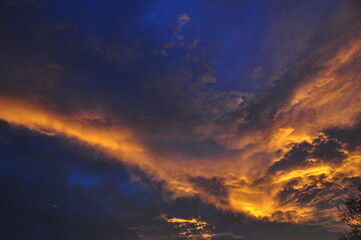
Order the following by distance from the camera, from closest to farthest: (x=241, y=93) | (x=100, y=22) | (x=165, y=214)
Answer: (x=100, y=22) → (x=241, y=93) → (x=165, y=214)

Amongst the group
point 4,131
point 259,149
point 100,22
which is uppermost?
point 4,131

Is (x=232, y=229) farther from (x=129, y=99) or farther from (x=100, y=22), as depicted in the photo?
(x=100, y=22)

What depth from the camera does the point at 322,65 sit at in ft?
47.1

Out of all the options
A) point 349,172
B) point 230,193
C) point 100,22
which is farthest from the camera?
point 230,193

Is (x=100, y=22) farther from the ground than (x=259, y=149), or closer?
farther from the ground

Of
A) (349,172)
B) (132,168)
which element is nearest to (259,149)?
(349,172)

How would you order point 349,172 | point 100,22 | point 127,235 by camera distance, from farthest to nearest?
1. point 127,235
2. point 349,172
3. point 100,22

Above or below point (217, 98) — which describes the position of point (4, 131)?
above

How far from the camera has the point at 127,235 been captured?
45.2 meters

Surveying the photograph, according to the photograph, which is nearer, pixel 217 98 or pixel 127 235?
pixel 217 98

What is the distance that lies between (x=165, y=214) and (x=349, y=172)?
92.1 ft

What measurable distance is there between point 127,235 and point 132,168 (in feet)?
87.9

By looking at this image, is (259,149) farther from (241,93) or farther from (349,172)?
(349,172)

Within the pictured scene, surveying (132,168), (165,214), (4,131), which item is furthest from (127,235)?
(4,131)
